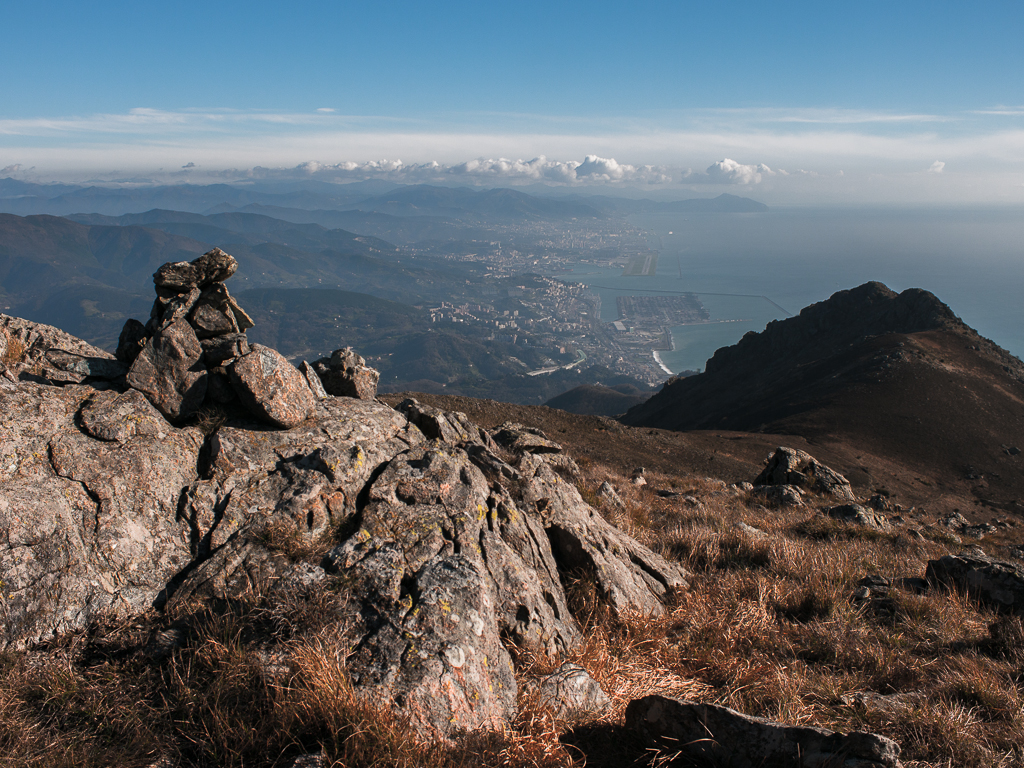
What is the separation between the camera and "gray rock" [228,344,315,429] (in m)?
6.57

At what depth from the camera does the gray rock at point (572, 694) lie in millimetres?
3921

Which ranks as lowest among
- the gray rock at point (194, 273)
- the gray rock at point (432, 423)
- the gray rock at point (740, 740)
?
the gray rock at point (740, 740)

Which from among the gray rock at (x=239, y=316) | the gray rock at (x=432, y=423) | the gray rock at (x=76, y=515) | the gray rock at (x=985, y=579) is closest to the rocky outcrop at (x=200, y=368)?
the gray rock at (x=239, y=316)

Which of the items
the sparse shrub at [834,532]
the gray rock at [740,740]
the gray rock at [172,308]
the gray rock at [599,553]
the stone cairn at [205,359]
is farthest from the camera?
the sparse shrub at [834,532]

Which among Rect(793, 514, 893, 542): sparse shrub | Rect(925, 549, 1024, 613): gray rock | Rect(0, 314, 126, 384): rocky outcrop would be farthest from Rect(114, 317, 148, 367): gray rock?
Rect(793, 514, 893, 542): sparse shrub

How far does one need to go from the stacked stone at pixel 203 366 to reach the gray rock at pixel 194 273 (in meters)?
0.06

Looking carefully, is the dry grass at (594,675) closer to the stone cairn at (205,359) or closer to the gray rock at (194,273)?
the stone cairn at (205,359)

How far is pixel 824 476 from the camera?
2356cm

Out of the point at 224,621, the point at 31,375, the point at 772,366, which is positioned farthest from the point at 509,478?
the point at 772,366

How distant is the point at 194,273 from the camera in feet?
27.0

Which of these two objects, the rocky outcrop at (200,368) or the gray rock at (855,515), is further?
the gray rock at (855,515)

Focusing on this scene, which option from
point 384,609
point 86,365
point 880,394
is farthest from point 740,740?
point 880,394

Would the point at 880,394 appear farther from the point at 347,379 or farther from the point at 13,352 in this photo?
the point at 13,352

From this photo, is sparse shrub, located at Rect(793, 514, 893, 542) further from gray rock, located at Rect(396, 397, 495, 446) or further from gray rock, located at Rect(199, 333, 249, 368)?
gray rock, located at Rect(199, 333, 249, 368)
